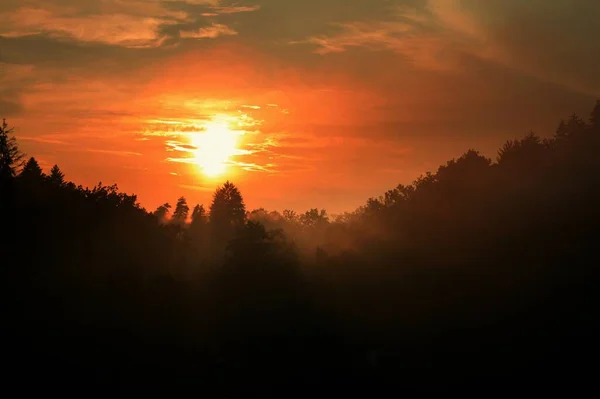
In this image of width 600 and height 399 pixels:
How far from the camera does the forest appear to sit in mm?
52062

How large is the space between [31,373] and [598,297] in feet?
177

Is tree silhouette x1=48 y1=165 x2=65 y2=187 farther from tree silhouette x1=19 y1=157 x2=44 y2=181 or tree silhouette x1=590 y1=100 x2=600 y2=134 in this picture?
tree silhouette x1=590 y1=100 x2=600 y2=134

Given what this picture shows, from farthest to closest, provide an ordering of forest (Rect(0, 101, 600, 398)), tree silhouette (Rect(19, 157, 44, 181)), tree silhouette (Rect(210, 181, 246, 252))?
tree silhouette (Rect(210, 181, 246, 252))
tree silhouette (Rect(19, 157, 44, 181))
forest (Rect(0, 101, 600, 398))

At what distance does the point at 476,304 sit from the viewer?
227 feet

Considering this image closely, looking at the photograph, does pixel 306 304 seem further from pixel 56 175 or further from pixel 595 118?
pixel 595 118

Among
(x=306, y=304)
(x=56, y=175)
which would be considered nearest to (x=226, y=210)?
(x=56, y=175)

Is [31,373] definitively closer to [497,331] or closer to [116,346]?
[116,346]

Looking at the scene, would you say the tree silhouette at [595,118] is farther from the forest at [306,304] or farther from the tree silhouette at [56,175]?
the tree silhouette at [56,175]

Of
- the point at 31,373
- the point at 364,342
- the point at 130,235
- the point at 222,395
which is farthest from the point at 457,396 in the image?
the point at 130,235

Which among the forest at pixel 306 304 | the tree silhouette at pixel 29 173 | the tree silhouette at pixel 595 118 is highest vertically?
the tree silhouette at pixel 595 118

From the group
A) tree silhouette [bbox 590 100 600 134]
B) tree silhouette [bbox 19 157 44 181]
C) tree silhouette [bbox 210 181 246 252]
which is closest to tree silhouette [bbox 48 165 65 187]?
tree silhouette [bbox 19 157 44 181]

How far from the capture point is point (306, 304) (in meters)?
71.5

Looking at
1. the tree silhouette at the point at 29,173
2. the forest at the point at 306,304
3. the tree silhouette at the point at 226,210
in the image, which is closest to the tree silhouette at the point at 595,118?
the forest at the point at 306,304

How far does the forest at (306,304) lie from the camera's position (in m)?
52.1
